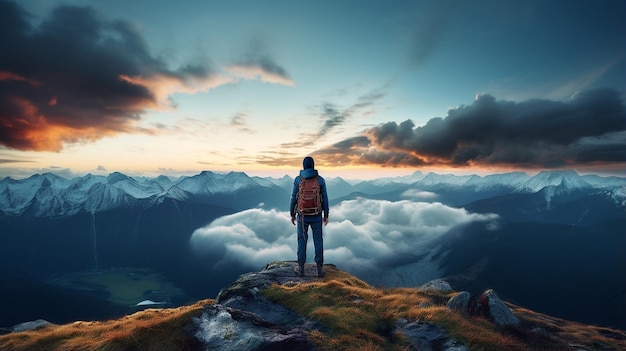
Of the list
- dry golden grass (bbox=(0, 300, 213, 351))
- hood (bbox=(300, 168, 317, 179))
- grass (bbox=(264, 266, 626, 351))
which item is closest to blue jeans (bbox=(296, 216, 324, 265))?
hood (bbox=(300, 168, 317, 179))

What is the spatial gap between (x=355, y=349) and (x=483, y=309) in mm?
7412

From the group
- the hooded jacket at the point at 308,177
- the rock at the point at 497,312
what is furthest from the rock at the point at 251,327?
the rock at the point at 497,312

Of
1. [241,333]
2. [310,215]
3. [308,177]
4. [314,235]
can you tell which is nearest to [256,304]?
→ [241,333]

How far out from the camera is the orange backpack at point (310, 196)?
17.4 meters

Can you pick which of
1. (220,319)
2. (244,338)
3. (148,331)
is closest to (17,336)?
(148,331)

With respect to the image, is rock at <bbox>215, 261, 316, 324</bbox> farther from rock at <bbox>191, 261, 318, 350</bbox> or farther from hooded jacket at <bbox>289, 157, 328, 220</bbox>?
hooded jacket at <bbox>289, 157, 328, 220</bbox>

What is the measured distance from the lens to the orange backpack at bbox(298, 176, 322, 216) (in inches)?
683

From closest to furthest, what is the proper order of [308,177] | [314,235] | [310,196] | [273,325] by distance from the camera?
[273,325], [310,196], [308,177], [314,235]

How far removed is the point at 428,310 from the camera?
1143cm

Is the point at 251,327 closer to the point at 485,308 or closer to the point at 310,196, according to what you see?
the point at 310,196

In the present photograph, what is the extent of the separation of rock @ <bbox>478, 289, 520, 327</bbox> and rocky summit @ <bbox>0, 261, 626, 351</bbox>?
0.04 m

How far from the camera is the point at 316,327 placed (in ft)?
33.6

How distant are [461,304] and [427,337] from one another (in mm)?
3336

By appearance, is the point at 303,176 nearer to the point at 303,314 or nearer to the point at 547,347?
the point at 303,314
